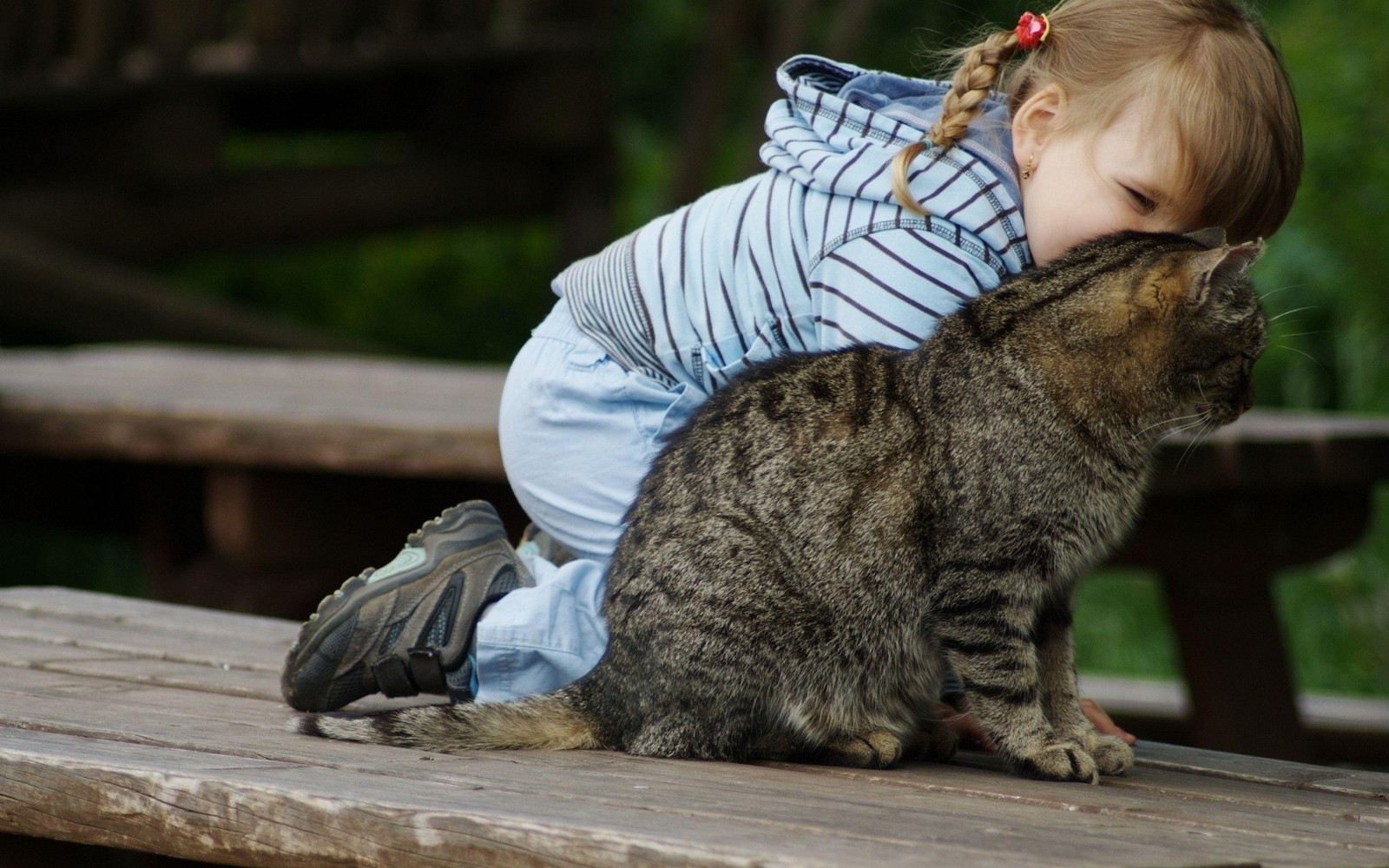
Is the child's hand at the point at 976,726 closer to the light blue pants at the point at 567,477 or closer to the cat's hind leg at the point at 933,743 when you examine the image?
the cat's hind leg at the point at 933,743

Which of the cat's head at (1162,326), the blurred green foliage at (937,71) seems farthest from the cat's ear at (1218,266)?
the blurred green foliage at (937,71)

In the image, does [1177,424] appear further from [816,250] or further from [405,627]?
[405,627]

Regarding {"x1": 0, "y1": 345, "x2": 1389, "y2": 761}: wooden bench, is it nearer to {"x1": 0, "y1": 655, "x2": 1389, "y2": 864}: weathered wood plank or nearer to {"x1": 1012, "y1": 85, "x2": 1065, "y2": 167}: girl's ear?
{"x1": 1012, "y1": 85, "x2": 1065, "y2": 167}: girl's ear

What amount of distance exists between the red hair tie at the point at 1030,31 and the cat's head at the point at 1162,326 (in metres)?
0.37

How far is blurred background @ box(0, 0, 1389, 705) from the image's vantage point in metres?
5.28

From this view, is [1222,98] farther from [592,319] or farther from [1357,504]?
[1357,504]

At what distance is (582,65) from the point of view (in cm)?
736

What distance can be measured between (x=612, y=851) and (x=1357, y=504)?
276 centimetres

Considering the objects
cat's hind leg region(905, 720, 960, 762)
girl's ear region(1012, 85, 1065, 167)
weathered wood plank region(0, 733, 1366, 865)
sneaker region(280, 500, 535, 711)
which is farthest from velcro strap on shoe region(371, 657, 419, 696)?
girl's ear region(1012, 85, 1065, 167)

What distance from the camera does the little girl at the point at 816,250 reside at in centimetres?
217

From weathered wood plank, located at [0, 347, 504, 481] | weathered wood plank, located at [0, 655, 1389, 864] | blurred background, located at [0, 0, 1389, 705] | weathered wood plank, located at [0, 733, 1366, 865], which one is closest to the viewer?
weathered wood plank, located at [0, 733, 1366, 865]

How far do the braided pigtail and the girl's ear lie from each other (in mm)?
68

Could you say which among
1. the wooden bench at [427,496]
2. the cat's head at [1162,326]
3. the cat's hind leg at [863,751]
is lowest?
the wooden bench at [427,496]

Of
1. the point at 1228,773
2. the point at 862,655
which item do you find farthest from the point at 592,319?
the point at 1228,773
